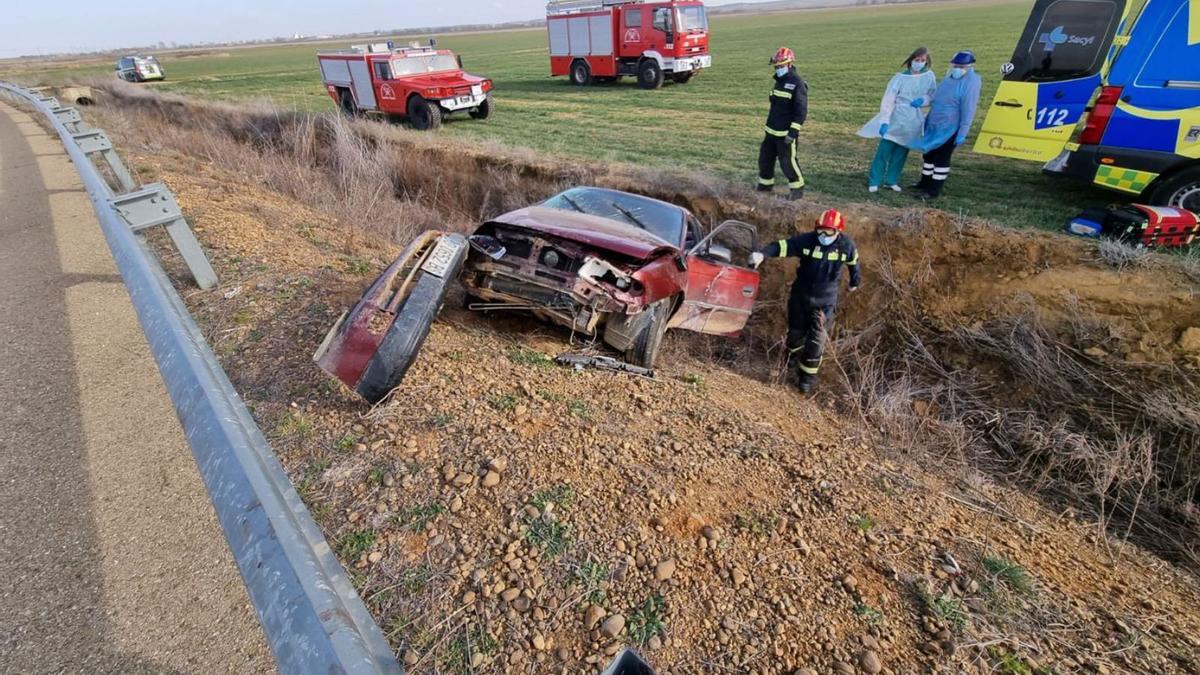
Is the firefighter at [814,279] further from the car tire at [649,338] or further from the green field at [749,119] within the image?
the green field at [749,119]

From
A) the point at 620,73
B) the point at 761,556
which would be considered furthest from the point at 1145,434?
the point at 620,73

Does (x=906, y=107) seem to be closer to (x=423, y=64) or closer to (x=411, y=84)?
(x=411, y=84)

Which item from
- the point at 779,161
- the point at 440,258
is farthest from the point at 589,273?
the point at 779,161

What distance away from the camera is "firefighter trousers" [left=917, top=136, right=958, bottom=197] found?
21.8 ft

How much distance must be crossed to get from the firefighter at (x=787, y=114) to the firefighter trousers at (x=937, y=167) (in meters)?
1.48

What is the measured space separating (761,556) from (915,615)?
2.06 ft

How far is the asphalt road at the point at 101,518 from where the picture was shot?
170cm

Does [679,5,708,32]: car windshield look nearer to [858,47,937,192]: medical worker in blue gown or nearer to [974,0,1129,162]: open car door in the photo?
[858,47,937,192]: medical worker in blue gown

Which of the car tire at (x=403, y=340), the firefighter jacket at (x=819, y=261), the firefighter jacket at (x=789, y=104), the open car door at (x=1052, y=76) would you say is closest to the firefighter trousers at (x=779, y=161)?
the firefighter jacket at (x=789, y=104)

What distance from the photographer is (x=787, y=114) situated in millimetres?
6832

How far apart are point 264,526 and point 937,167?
7689 mm

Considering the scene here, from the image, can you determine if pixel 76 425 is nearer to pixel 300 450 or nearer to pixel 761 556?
pixel 300 450

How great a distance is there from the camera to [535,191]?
353 inches

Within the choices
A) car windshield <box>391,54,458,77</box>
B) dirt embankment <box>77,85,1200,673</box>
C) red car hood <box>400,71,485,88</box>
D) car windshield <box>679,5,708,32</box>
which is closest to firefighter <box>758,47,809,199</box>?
dirt embankment <box>77,85,1200,673</box>
